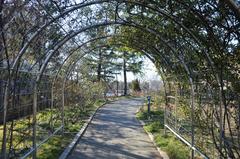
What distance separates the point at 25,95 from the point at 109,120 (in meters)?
9.51

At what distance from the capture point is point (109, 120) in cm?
1903

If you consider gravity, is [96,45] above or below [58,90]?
above

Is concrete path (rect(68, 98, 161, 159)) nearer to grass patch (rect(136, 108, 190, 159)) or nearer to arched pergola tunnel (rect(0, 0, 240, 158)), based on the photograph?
grass patch (rect(136, 108, 190, 159))

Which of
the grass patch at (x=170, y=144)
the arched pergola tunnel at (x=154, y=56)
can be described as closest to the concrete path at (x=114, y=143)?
the grass patch at (x=170, y=144)

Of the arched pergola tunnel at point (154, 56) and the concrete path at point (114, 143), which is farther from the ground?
the arched pergola tunnel at point (154, 56)

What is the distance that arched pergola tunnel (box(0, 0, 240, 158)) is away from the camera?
650cm

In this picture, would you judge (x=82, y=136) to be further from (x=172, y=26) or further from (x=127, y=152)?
(x=172, y=26)

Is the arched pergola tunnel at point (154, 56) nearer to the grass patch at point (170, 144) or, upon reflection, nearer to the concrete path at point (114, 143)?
the grass patch at point (170, 144)

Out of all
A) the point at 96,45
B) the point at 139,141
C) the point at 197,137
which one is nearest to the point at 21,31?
the point at 197,137

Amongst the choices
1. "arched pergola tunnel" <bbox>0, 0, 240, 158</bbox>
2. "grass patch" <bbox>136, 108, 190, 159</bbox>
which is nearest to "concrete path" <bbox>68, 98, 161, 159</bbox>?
"grass patch" <bbox>136, 108, 190, 159</bbox>

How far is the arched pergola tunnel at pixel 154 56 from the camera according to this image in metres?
6.50

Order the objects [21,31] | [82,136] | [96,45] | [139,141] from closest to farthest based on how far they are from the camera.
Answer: [21,31], [139,141], [82,136], [96,45]

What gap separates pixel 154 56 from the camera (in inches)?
570

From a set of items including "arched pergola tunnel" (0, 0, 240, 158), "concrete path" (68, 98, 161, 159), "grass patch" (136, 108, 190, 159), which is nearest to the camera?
"arched pergola tunnel" (0, 0, 240, 158)
